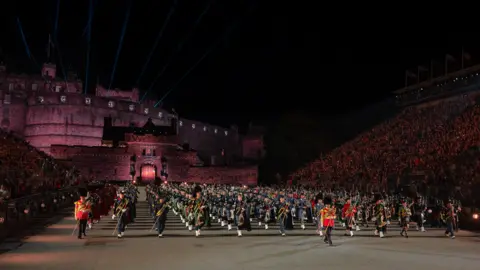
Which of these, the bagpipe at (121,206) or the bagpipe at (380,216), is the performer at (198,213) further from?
the bagpipe at (380,216)

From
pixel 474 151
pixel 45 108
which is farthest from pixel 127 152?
pixel 474 151

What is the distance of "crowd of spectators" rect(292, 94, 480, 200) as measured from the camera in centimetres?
3039

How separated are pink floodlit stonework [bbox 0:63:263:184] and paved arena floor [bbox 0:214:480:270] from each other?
2031 inches

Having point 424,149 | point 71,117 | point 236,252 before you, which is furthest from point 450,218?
point 71,117

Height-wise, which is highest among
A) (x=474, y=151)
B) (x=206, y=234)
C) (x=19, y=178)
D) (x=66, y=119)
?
(x=66, y=119)

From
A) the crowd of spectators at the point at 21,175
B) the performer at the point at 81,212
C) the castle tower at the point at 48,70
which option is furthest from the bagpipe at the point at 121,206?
the castle tower at the point at 48,70

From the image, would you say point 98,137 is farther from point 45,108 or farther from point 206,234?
point 206,234

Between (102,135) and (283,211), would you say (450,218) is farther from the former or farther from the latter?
(102,135)

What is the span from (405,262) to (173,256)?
565 cm

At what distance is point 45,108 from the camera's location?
73.4 meters

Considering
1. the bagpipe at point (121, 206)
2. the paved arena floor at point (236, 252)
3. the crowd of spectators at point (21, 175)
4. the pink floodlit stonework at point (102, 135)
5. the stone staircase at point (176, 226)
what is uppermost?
the pink floodlit stonework at point (102, 135)

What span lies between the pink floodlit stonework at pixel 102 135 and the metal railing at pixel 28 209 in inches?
1440

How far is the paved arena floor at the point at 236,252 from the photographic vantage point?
1147 cm

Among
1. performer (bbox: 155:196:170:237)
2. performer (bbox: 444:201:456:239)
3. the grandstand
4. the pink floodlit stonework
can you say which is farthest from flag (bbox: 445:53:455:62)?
performer (bbox: 155:196:170:237)
